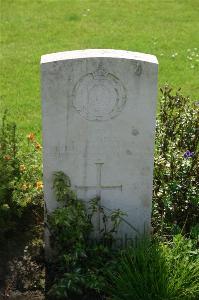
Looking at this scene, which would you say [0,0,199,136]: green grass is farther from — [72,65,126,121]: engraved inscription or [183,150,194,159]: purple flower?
[72,65,126,121]: engraved inscription

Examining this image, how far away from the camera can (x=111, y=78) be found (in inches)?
164

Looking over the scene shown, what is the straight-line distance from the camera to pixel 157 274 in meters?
4.02

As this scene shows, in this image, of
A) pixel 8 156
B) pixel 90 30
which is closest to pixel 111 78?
pixel 8 156

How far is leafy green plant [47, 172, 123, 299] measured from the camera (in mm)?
4171

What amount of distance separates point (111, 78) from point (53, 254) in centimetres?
148

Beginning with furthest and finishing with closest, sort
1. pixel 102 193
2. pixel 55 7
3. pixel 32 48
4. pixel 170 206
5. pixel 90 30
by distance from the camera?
pixel 55 7
pixel 90 30
pixel 32 48
pixel 170 206
pixel 102 193

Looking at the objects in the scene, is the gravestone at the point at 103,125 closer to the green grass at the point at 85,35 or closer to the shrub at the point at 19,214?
the shrub at the point at 19,214

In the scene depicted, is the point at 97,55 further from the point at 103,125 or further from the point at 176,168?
the point at 176,168

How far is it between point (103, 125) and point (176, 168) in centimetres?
107

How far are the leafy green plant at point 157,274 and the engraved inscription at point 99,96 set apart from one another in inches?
38.4

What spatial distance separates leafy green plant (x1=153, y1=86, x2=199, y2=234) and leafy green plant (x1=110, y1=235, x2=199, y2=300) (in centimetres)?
44

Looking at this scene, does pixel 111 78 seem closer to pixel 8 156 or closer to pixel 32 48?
pixel 8 156

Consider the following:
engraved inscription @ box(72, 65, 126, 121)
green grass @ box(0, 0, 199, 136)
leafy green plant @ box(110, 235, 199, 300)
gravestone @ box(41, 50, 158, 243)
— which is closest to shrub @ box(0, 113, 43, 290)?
gravestone @ box(41, 50, 158, 243)

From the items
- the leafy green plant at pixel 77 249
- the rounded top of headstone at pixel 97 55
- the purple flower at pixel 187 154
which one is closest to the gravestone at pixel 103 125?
the rounded top of headstone at pixel 97 55
